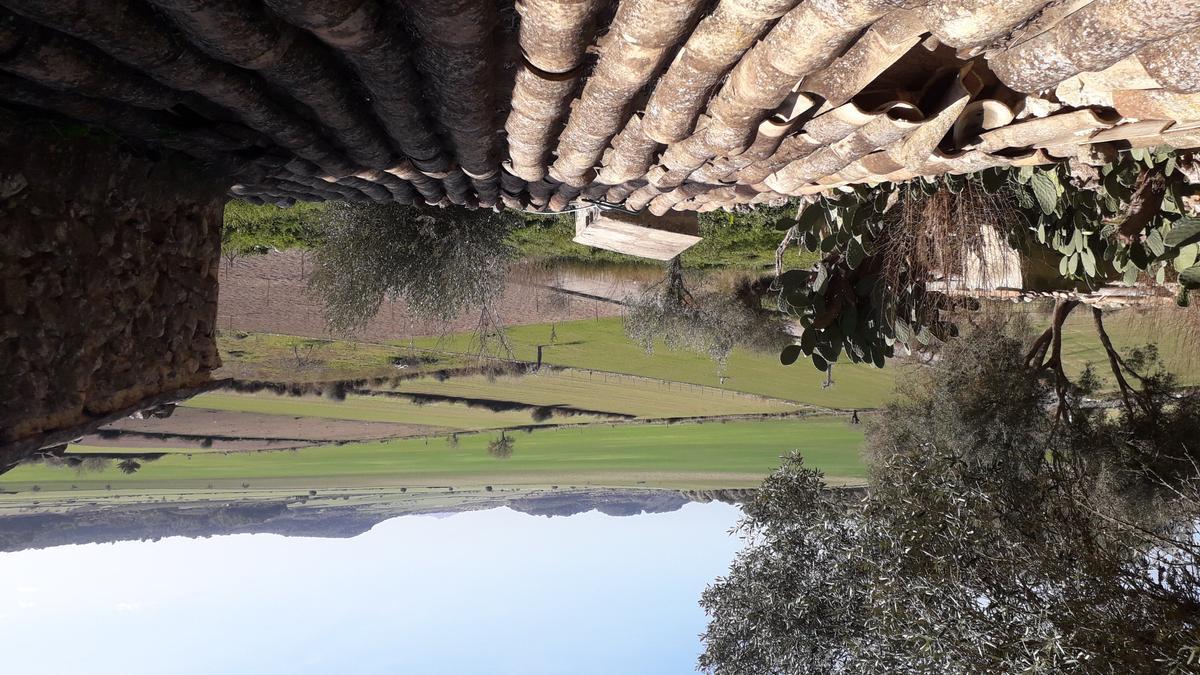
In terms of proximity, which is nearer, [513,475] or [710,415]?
[710,415]

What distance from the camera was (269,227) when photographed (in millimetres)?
9734

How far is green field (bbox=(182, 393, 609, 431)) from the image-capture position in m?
17.3

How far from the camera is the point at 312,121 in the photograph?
3.21m

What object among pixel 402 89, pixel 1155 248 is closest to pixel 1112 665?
pixel 1155 248

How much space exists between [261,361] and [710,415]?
11.3 metres

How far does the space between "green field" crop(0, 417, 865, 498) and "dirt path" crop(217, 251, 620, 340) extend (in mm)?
8091

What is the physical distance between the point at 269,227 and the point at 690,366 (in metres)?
10.0

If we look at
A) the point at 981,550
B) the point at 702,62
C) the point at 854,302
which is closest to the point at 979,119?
the point at 702,62

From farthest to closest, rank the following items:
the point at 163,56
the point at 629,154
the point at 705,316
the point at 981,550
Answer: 1. the point at 705,316
2. the point at 981,550
3. the point at 629,154
4. the point at 163,56

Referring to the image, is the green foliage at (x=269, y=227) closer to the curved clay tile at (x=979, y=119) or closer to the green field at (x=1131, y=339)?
the curved clay tile at (x=979, y=119)

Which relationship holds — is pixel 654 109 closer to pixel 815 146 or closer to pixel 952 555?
pixel 815 146

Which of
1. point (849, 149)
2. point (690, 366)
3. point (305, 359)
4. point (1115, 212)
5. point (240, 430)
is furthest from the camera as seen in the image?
point (240, 430)

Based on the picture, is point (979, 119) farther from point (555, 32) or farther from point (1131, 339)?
point (1131, 339)

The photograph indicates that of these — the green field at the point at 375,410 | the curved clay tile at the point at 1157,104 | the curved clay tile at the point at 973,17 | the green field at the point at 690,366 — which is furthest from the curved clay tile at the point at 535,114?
the green field at the point at 375,410
